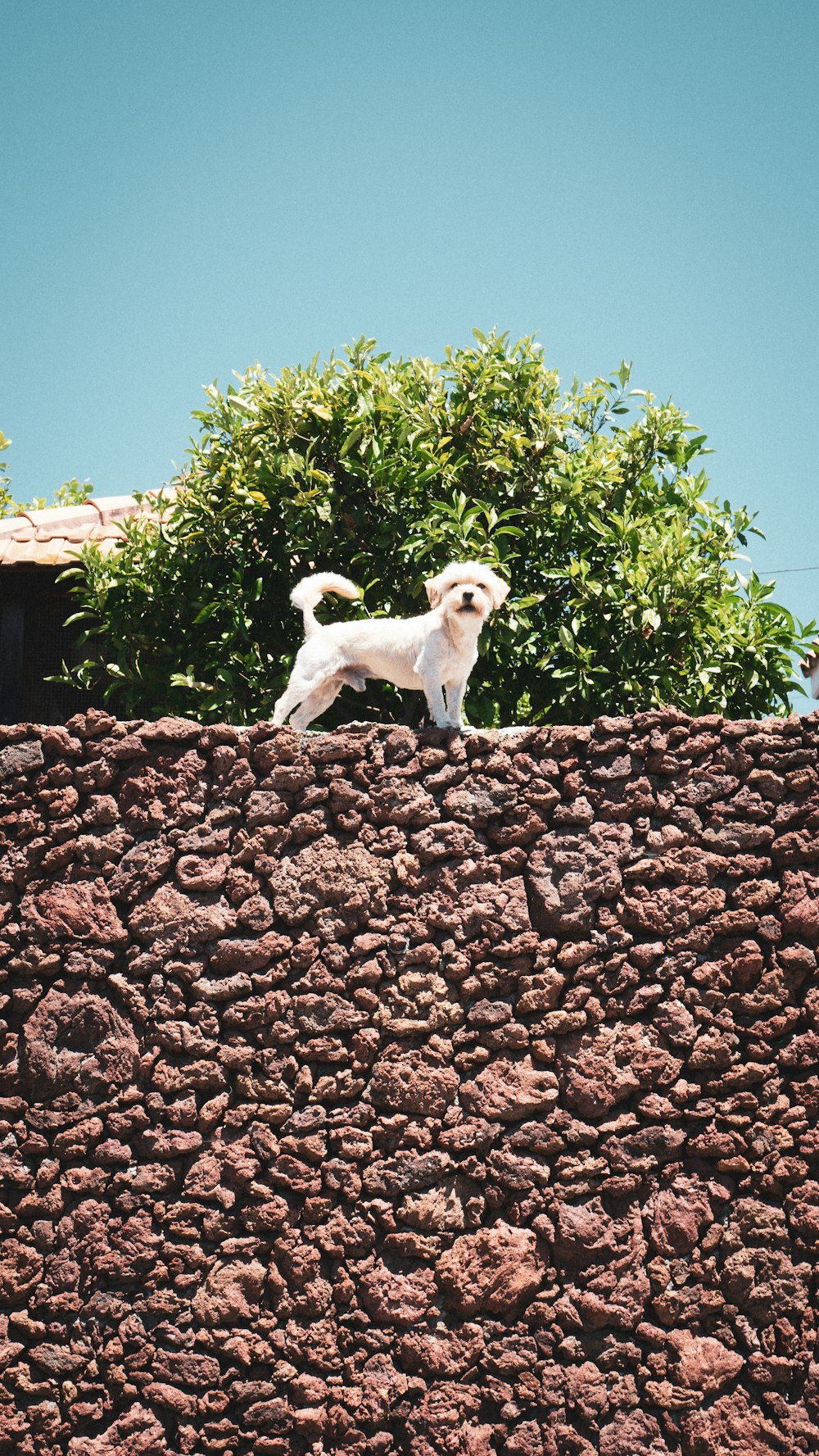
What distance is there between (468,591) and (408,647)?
19.7 inches

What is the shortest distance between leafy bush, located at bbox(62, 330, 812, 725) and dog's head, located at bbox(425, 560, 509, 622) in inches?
67.5

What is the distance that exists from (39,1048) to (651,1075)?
288 cm

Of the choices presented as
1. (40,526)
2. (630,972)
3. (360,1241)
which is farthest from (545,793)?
(40,526)

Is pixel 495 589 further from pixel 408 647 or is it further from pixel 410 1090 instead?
pixel 410 1090

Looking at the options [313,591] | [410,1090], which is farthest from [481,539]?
[410,1090]

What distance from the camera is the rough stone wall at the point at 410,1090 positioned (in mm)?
4914

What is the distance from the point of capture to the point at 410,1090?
511 centimetres

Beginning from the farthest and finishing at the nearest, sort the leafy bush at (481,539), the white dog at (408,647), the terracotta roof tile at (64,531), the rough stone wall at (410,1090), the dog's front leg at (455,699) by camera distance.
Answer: the terracotta roof tile at (64,531), the leafy bush at (481,539), the dog's front leg at (455,699), the white dog at (408,647), the rough stone wall at (410,1090)

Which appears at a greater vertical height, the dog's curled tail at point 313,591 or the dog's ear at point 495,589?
the dog's curled tail at point 313,591

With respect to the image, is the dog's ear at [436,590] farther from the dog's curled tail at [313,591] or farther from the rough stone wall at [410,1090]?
the rough stone wall at [410,1090]

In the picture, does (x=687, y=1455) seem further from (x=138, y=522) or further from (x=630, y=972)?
(x=138, y=522)

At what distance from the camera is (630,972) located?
17.4 feet

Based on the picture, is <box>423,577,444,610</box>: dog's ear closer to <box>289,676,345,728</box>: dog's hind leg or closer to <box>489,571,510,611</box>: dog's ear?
<box>489,571,510,611</box>: dog's ear

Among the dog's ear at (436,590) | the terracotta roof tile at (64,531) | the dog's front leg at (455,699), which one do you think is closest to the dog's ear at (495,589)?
the dog's ear at (436,590)
